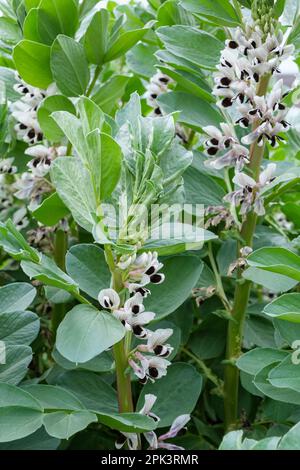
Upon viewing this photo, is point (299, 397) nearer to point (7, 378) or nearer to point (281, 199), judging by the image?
point (7, 378)

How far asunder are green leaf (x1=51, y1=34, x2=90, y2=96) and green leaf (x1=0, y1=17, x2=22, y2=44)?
0.12 meters

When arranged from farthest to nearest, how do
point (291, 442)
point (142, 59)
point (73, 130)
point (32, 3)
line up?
point (142, 59), point (32, 3), point (73, 130), point (291, 442)

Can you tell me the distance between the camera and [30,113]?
27.8 inches

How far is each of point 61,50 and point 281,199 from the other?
34 centimetres

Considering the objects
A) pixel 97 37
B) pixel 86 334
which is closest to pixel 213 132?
pixel 97 37

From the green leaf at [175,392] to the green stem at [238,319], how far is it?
6 cm

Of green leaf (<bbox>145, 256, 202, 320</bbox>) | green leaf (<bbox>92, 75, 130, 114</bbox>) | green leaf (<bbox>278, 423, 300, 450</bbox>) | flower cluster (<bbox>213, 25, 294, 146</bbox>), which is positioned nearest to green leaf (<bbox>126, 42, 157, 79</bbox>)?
green leaf (<bbox>92, 75, 130, 114</bbox>)

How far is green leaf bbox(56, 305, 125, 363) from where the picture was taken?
0.44 metres

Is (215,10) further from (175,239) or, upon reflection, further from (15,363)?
(15,363)

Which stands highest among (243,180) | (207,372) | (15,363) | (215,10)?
(215,10)

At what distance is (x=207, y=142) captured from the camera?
2.06ft

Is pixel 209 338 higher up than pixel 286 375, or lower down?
lower down

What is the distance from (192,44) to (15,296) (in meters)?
0.31

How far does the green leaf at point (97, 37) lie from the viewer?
645 millimetres
